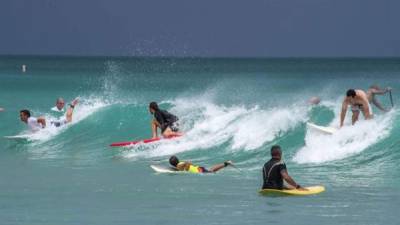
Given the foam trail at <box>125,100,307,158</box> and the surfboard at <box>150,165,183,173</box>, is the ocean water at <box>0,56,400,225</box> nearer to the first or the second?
the foam trail at <box>125,100,307,158</box>

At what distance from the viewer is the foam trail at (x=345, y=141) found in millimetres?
19719

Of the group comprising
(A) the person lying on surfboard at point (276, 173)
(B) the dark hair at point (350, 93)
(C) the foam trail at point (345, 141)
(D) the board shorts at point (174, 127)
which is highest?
(B) the dark hair at point (350, 93)

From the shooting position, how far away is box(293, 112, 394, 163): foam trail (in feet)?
64.7

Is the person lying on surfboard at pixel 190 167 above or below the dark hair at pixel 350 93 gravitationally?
below

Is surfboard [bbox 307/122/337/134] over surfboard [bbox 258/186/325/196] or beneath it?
over

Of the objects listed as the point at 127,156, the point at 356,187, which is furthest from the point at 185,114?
the point at 356,187

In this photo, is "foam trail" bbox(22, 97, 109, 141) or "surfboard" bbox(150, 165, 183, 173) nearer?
"surfboard" bbox(150, 165, 183, 173)

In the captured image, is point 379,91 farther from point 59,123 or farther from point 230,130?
point 59,123

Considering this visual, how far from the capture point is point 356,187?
631 inches

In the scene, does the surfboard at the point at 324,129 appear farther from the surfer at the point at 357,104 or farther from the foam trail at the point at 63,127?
the foam trail at the point at 63,127

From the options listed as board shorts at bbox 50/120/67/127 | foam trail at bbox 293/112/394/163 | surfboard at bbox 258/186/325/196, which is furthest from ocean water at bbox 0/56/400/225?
board shorts at bbox 50/120/67/127

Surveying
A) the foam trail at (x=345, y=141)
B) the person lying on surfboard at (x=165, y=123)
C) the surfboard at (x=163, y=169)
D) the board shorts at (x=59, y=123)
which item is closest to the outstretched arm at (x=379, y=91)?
the foam trail at (x=345, y=141)

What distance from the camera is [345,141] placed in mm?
20375

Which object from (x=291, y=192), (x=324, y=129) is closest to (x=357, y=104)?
(x=324, y=129)
